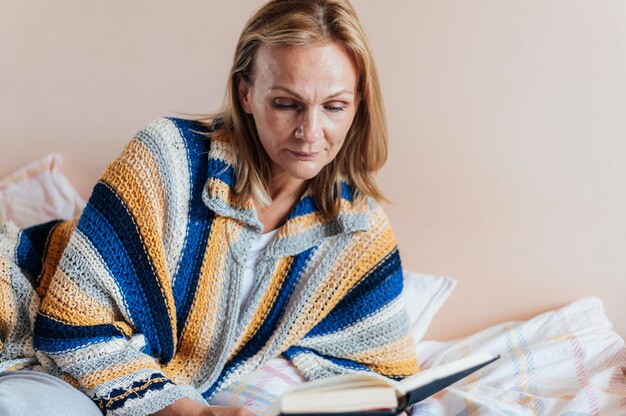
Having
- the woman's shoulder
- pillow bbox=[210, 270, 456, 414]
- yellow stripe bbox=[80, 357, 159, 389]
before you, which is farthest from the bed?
the woman's shoulder

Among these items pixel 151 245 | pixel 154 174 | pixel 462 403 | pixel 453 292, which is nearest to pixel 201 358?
pixel 151 245

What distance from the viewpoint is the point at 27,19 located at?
1.89 m

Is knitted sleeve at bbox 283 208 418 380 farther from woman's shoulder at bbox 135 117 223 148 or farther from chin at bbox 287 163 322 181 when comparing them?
woman's shoulder at bbox 135 117 223 148

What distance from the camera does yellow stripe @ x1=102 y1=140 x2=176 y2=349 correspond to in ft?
4.30

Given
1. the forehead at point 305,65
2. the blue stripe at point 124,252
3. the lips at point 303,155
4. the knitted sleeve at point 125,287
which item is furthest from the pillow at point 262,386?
the forehead at point 305,65

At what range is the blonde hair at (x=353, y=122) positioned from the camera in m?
1.29

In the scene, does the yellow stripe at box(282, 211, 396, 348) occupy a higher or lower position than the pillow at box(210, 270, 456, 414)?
higher

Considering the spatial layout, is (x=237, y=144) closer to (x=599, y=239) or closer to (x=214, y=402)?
(x=214, y=402)

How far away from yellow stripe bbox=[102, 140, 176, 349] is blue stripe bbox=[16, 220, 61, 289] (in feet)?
0.73

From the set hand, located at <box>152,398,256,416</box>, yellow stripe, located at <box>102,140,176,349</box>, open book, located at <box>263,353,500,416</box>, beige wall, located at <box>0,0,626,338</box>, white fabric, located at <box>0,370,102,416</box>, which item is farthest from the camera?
beige wall, located at <box>0,0,626,338</box>

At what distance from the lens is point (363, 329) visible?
1.50 m

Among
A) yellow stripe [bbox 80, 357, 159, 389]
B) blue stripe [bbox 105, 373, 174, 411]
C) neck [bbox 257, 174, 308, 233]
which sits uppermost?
neck [bbox 257, 174, 308, 233]

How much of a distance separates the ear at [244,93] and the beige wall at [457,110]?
1.56 feet

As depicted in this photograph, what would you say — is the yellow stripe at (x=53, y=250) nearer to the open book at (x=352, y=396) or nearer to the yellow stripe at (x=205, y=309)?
the yellow stripe at (x=205, y=309)
